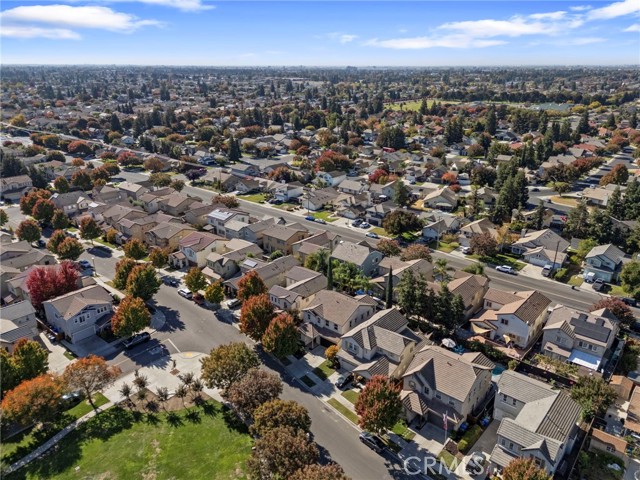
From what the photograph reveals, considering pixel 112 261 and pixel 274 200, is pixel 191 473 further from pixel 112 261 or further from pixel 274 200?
pixel 274 200

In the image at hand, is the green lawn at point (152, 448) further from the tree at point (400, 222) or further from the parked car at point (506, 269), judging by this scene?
the tree at point (400, 222)

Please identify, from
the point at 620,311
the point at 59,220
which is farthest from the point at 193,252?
the point at 620,311

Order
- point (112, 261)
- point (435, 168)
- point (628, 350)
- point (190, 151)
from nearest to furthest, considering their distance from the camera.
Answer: point (628, 350), point (112, 261), point (435, 168), point (190, 151)

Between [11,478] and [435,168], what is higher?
[435,168]

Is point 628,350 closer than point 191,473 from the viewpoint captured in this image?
No

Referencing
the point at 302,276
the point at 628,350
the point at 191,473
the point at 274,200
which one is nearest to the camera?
the point at 191,473

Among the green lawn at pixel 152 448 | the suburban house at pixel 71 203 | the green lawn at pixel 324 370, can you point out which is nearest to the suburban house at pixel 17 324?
the green lawn at pixel 152 448

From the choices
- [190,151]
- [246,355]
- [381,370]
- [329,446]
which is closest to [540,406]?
[381,370]
